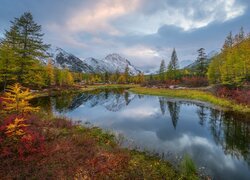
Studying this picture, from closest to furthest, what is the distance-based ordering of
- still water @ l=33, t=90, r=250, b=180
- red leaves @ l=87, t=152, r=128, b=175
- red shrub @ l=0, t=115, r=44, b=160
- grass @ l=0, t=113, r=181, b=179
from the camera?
grass @ l=0, t=113, r=181, b=179 < red leaves @ l=87, t=152, r=128, b=175 < red shrub @ l=0, t=115, r=44, b=160 < still water @ l=33, t=90, r=250, b=180

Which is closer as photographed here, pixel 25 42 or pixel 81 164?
pixel 81 164

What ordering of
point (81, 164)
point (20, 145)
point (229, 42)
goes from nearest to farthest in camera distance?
1. point (81, 164)
2. point (20, 145)
3. point (229, 42)

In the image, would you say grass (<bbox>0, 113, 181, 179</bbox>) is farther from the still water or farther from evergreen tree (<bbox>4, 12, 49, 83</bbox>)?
evergreen tree (<bbox>4, 12, 49, 83</bbox>)

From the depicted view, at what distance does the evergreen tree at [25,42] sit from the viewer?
2695 centimetres

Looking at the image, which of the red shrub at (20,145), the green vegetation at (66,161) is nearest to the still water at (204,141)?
the green vegetation at (66,161)

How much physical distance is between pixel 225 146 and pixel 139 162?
26.1 feet

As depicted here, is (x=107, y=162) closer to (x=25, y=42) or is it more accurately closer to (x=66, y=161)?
(x=66, y=161)

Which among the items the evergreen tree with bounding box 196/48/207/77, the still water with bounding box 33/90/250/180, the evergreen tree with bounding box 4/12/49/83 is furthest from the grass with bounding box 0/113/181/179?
the evergreen tree with bounding box 196/48/207/77

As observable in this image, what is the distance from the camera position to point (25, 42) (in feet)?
90.1

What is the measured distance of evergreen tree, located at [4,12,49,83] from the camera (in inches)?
1061

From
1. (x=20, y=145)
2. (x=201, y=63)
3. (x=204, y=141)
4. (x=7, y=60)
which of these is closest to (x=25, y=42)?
(x=7, y=60)

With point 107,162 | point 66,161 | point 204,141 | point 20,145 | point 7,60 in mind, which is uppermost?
point 7,60

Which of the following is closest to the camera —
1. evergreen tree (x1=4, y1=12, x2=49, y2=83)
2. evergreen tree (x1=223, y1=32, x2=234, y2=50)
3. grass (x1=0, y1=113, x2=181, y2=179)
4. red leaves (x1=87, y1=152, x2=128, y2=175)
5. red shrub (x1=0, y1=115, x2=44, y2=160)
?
grass (x1=0, y1=113, x2=181, y2=179)

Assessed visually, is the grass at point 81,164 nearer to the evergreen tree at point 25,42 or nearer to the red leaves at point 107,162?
the red leaves at point 107,162
